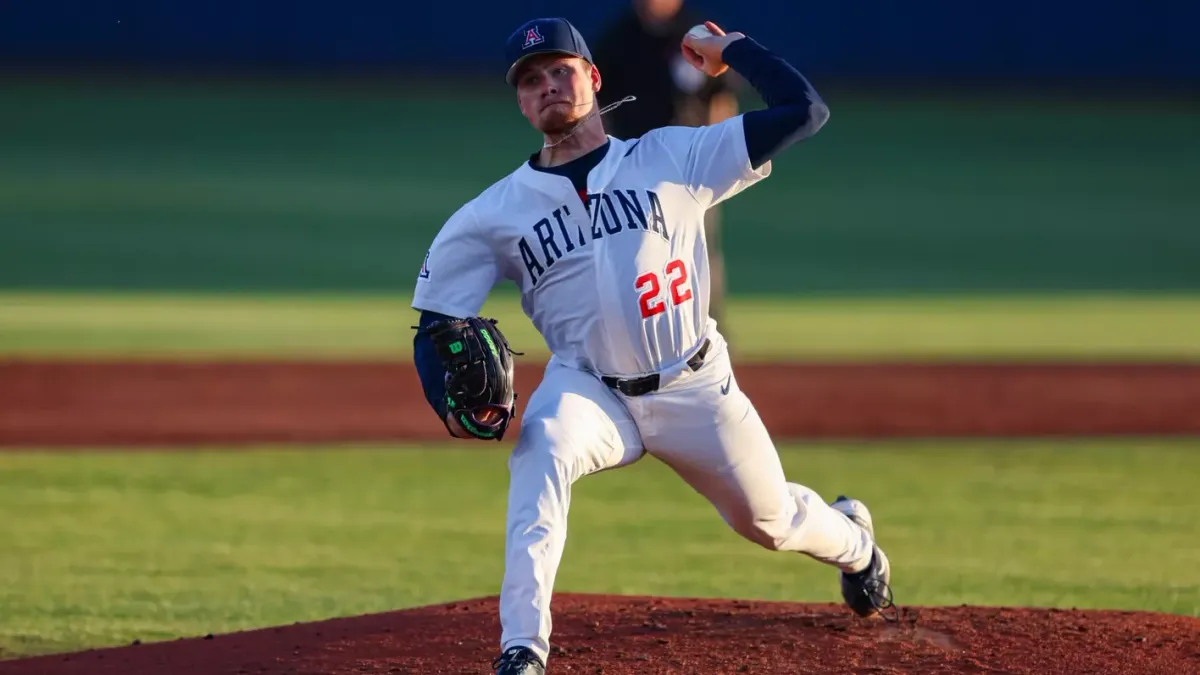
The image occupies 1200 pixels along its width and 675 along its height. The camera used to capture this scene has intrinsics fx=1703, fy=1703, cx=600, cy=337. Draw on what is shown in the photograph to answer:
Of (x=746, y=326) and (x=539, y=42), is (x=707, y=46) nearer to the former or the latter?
(x=539, y=42)

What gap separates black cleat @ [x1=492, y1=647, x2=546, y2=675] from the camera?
3.91 m

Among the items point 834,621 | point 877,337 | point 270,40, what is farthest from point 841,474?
point 270,40

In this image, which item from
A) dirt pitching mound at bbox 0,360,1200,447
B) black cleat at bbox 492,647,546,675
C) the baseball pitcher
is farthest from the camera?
dirt pitching mound at bbox 0,360,1200,447

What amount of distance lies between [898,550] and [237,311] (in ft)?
28.8

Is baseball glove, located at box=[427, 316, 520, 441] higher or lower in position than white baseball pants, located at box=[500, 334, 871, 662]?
higher

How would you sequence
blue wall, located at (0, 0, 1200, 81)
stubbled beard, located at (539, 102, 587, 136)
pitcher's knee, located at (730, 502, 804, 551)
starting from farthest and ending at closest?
blue wall, located at (0, 0, 1200, 81), pitcher's knee, located at (730, 502, 804, 551), stubbled beard, located at (539, 102, 587, 136)

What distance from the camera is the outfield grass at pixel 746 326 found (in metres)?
12.0

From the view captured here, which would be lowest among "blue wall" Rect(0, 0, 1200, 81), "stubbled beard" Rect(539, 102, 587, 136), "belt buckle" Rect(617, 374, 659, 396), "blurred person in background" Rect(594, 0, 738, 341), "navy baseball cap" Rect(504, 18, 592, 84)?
"belt buckle" Rect(617, 374, 659, 396)

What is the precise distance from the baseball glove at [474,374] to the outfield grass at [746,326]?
7511 mm

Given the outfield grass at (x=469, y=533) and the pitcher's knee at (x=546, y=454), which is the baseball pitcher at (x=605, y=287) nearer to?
the pitcher's knee at (x=546, y=454)

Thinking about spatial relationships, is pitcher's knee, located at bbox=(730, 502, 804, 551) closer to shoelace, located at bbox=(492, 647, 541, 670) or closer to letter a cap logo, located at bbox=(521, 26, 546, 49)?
shoelace, located at bbox=(492, 647, 541, 670)

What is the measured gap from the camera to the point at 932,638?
15.6ft

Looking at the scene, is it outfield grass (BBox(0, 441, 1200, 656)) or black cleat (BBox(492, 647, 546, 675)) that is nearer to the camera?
black cleat (BBox(492, 647, 546, 675))

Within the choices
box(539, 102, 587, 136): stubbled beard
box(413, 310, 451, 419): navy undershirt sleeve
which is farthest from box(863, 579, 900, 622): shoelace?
box(539, 102, 587, 136): stubbled beard
